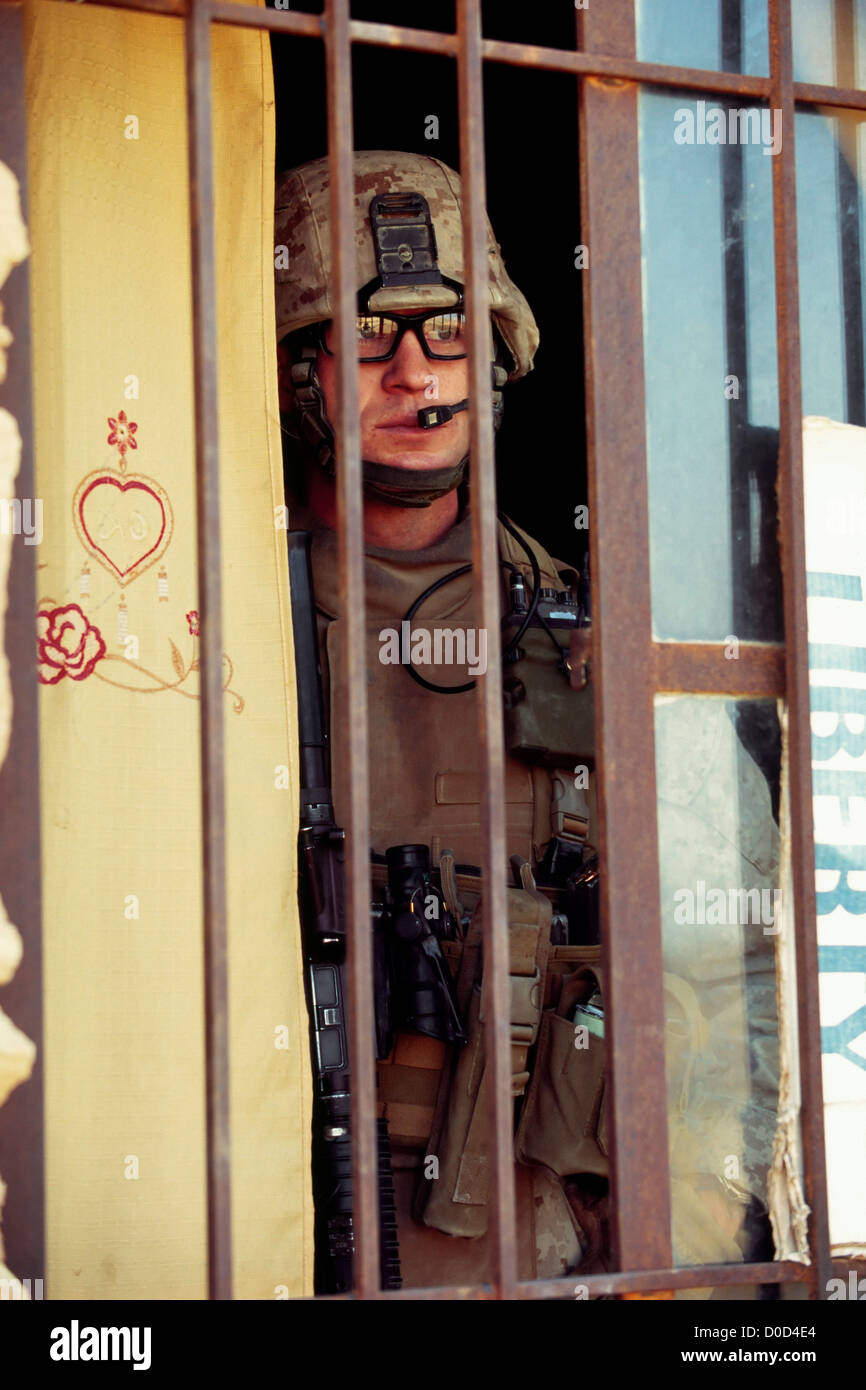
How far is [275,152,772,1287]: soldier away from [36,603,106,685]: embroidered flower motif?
802mm

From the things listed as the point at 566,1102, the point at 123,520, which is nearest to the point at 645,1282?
the point at 566,1102

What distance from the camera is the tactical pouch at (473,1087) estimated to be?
2.78 metres

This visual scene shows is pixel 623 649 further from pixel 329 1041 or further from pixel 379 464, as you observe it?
pixel 379 464

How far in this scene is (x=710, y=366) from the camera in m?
2.17

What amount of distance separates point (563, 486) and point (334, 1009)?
A: 2063 mm

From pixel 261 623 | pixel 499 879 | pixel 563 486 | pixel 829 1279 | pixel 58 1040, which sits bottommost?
pixel 829 1279

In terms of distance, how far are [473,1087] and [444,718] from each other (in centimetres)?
68

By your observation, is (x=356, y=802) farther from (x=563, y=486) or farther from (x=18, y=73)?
(x=563, y=486)

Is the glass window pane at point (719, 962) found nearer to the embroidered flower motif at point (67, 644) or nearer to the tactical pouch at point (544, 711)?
the embroidered flower motif at point (67, 644)

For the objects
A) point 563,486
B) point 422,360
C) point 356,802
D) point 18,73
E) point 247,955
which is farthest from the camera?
point 563,486

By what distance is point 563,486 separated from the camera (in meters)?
4.26

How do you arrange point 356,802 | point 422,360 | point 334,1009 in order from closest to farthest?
point 356,802, point 334,1009, point 422,360

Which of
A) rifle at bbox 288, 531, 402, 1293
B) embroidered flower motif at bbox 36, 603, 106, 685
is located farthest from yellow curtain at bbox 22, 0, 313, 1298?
rifle at bbox 288, 531, 402, 1293

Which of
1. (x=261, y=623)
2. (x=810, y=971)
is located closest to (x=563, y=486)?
(x=261, y=623)
